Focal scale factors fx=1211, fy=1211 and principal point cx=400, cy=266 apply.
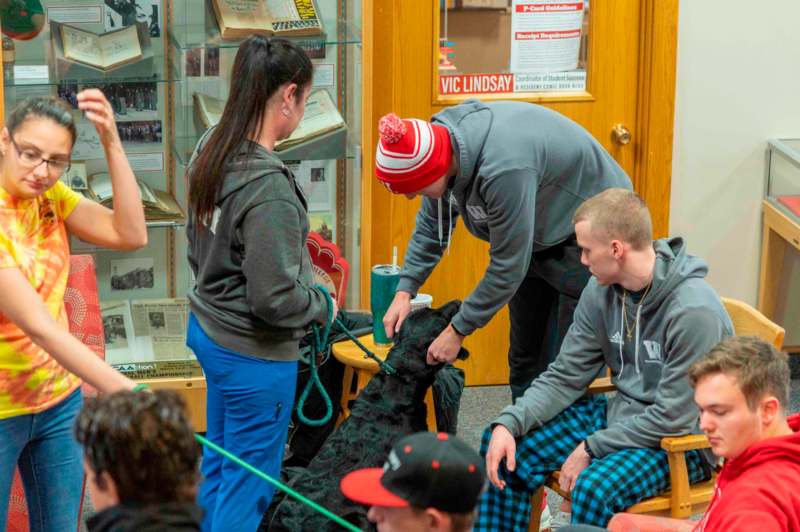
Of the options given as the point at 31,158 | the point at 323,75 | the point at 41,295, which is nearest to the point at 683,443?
the point at 41,295

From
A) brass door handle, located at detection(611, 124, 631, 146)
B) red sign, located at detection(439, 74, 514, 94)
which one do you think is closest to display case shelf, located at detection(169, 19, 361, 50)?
red sign, located at detection(439, 74, 514, 94)

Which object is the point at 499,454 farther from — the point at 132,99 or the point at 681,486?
the point at 132,99

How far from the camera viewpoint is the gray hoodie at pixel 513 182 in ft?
10.1

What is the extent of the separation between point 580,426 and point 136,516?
170 centimetres

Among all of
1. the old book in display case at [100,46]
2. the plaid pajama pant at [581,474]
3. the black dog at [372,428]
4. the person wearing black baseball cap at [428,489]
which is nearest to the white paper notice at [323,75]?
the old book in display case at [100,46]

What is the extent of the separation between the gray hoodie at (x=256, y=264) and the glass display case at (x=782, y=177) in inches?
97.8

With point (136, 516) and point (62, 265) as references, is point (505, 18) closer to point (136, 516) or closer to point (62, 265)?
point (62, 265)

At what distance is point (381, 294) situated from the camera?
361 centimetres

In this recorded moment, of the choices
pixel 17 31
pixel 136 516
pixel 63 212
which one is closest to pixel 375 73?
pixel 17 31

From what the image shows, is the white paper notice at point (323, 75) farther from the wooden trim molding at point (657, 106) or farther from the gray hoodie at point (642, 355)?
the gray hoodie at point (642, 355)

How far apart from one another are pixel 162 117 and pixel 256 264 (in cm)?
168

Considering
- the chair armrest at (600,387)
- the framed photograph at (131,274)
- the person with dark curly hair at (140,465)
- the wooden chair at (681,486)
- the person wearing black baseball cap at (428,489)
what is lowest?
the wooden chair at (681,486)

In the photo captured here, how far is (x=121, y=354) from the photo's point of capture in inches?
170

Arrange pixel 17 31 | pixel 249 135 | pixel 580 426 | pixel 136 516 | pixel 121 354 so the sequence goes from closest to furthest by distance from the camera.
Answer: pixel 136 516 → pixel 249 135 → pixel 580 426 → pixel 17 31 → pixel 121 354
